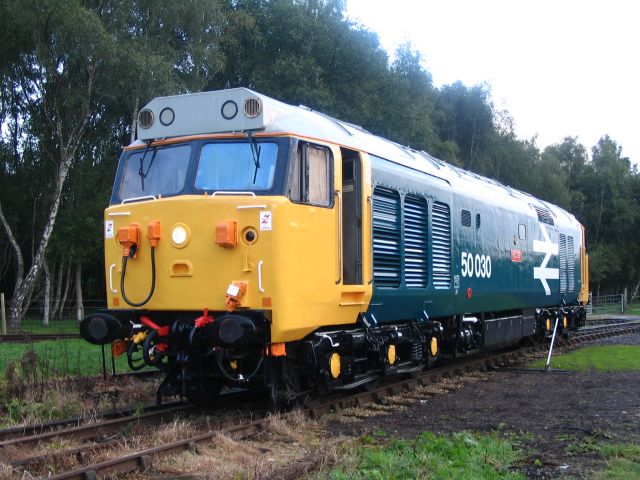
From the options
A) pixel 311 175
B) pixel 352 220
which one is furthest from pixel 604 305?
pixel 311 175

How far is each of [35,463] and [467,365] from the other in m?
9.13

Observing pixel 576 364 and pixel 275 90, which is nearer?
pixel 576 364

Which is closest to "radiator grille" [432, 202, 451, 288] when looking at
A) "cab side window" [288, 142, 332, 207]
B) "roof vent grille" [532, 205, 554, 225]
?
"cab side window" [288, 142, 332, 207]

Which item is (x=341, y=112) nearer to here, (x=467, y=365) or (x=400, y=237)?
(x=467, y=365)

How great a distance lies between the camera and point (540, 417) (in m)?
8.73

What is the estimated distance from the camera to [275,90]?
32.1m

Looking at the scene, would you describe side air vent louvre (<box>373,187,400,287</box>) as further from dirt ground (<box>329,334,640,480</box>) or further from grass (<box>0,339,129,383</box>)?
grass (<box>0,339,129,383</box>)

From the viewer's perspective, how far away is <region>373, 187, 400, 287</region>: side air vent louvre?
919cm

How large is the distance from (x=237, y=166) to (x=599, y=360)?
1041cm

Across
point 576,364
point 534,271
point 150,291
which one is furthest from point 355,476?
point 534,271

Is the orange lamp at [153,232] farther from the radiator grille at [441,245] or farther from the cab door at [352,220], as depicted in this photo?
the radiator grille at [441,245]

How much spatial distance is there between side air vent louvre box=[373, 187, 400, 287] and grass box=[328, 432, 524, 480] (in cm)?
247

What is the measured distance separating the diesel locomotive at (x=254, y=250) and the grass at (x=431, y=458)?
61.1 inches

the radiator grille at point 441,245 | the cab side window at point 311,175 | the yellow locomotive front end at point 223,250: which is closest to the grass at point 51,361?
the yellow locomotive front end at point 223,250
